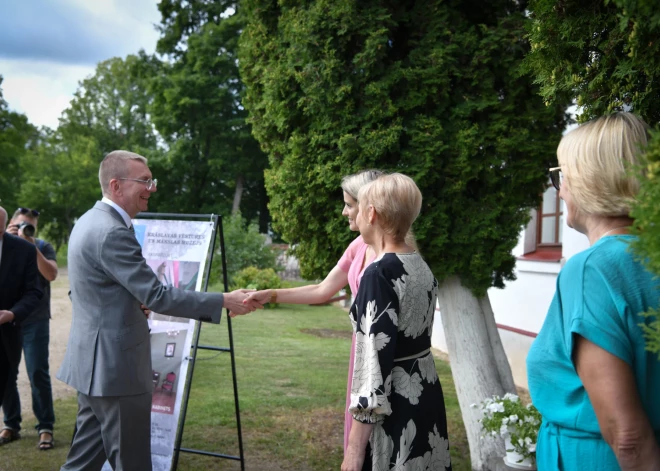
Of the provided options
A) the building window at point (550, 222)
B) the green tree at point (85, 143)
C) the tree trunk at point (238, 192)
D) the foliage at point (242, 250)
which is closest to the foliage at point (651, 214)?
the building window at point (550, 222)

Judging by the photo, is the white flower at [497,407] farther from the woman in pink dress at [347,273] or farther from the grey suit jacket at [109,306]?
the grey suit jacket at [109,306]

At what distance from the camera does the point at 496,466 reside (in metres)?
5.42

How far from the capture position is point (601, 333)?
1684 mm

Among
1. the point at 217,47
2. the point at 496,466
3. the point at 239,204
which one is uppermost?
the point at 217,47

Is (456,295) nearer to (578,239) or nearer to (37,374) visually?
(578,239)

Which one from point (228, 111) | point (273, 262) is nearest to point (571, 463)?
point (273, 262)

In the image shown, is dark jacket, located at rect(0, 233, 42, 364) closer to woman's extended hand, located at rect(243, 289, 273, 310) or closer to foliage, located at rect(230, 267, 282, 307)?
woman's extended hand, located at rect(243, 289, 273, 310)

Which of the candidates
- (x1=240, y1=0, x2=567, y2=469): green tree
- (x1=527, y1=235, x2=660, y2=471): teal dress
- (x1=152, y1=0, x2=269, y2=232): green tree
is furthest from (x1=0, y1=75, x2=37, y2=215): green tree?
(x1=527, y1=235, x2=660, y2=471): teal dress

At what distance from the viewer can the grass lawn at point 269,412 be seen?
6.32 metres

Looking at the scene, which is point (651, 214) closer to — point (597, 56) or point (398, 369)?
point (597, 56)

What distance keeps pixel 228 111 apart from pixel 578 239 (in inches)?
1182

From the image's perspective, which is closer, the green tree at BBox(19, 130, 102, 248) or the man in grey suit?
Result: the man in grey suit

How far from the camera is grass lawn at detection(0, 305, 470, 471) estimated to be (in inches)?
249

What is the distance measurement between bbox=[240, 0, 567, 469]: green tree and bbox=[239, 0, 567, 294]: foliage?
0.01 meters
